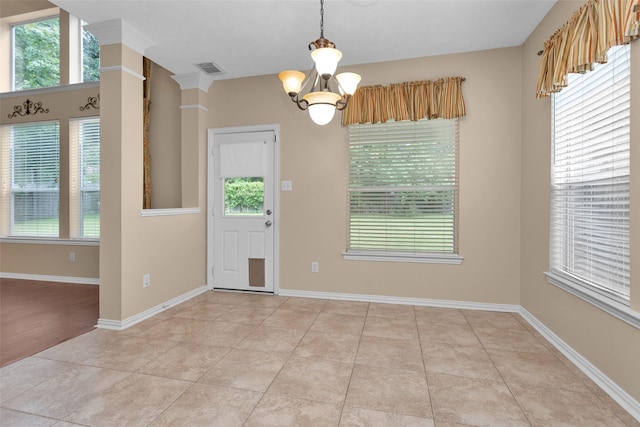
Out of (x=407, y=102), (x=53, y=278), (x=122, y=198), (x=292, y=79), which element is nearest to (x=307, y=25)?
(x=292, y=79)

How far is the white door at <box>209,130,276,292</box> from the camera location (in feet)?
12.8

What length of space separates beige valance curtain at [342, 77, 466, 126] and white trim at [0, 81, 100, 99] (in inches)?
143

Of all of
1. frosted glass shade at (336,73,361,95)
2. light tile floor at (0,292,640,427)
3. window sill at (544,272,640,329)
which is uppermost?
frosted glass shade at (336,73,361,95)

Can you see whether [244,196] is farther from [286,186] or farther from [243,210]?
[286,186]

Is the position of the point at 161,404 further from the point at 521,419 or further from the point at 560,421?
the point at 560,421

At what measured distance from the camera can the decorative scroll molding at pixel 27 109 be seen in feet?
14.9

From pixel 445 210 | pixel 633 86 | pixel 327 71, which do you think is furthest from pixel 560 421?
pixel 327 71

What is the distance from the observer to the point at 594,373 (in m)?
2.01

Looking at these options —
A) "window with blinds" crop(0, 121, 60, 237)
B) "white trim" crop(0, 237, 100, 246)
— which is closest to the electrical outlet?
"white trim" crop(0, 237, 100, 246)

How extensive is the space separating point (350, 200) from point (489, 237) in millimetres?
1525

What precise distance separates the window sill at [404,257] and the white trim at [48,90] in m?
4.23

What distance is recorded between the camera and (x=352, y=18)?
272 centimetres

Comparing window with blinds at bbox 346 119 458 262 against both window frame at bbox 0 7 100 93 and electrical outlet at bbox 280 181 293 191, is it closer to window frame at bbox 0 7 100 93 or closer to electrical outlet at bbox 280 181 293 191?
electrical outlet at bbox 280 181 293 191

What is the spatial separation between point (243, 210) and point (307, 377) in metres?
2.42
